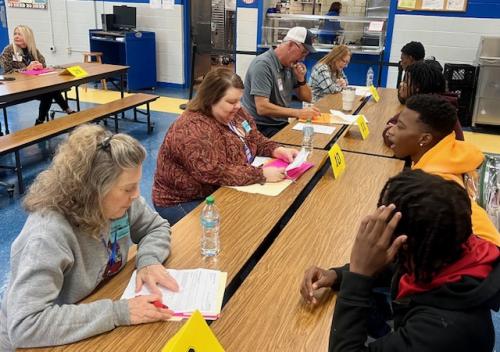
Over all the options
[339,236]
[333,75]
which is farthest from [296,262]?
[333,75]

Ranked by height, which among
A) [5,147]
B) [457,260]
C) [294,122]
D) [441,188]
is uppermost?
[441,188]

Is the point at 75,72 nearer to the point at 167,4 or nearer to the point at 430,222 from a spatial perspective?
the point at 167,4

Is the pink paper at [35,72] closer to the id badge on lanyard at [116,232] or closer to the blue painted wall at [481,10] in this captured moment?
the id badge on lanyard at [116,232]

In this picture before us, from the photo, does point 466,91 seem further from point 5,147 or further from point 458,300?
Answer: point 458,300

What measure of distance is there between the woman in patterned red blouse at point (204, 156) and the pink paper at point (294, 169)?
41 millimetres

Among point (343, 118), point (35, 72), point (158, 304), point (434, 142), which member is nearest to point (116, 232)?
point (158, 304)

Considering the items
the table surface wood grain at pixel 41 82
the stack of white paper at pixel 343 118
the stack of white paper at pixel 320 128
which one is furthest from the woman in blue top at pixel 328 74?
the table surface wood grain at pixel 41 82

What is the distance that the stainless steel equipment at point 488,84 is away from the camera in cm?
590

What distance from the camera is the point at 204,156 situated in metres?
2.13

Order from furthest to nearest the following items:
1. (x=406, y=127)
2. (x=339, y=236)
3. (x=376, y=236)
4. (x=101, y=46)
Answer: (x=101, y=46), (x=406, y=127), (x=339, y=236), (x=376, y=236)

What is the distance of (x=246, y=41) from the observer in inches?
303

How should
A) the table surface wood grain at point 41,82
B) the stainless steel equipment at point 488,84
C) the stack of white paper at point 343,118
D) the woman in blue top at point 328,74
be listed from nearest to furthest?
1. the stack of white paper at point 343,118
2. the table surface wood grain at point 41,82
3. the woman in blue top at point 328,74
4. the stainless steel equipment at point 488,84

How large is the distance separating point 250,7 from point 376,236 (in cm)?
711

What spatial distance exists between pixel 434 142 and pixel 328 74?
2.57 metres
